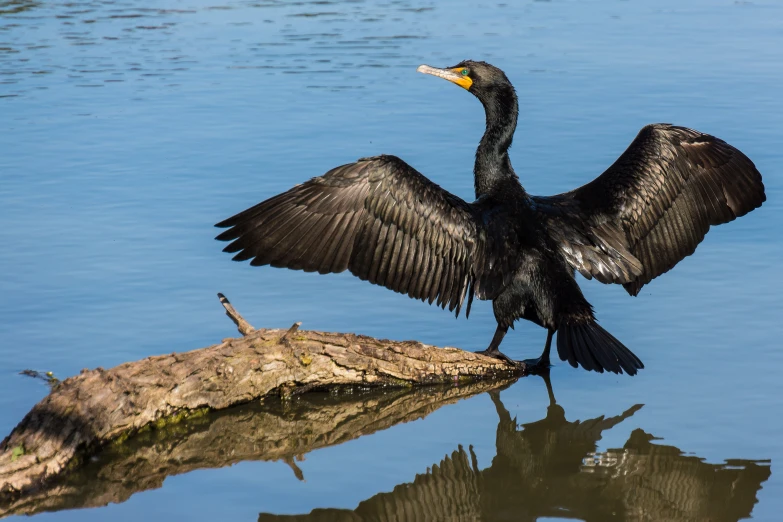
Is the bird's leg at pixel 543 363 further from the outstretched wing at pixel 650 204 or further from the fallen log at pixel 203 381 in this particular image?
the outstretched wing at pixel 650 204

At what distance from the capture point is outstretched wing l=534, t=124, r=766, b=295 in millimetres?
7152

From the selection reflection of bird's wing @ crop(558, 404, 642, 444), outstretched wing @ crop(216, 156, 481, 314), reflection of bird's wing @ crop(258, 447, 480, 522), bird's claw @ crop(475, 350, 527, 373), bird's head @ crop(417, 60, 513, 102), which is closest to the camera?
reflection of bird's wing @ crop(258, 447, 480, 522)

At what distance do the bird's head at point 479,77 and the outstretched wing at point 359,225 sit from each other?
3.98 feet

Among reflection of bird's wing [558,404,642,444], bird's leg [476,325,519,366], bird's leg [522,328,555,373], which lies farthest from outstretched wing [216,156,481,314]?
reflection of bird's wing [558,404,642,444]

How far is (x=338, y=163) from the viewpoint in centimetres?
1019

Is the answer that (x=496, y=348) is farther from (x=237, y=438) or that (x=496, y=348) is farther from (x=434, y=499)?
(x=237, y=438)

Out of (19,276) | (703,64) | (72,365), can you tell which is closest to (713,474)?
(72,365)

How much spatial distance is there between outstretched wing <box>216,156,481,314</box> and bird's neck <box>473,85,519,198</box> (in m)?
0.70

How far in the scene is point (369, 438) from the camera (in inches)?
245

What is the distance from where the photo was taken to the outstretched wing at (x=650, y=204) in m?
7.15

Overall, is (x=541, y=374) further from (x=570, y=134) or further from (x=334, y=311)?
(x=570, y=134)

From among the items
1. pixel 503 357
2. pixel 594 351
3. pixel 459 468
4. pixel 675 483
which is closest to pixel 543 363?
pixel 503 357

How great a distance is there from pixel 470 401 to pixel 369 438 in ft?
2.61

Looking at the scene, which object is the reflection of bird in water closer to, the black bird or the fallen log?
the black bird
